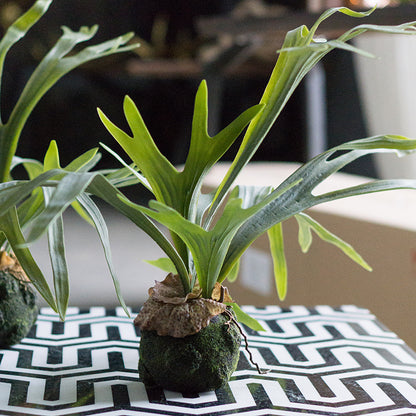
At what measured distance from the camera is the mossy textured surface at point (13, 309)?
832 millimetres

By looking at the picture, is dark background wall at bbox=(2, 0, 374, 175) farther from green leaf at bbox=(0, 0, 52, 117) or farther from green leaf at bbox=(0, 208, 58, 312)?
green leaf at bbox=(0, 208, 58, 312)

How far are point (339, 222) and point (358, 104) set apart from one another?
1459 millimetres

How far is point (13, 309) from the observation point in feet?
2.75

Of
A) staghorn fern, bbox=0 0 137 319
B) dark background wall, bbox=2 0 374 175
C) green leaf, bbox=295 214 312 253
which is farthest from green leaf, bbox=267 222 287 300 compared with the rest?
dark background wall, bbox=2 0 374 175

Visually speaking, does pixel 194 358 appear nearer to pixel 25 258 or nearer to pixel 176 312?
pixel 176 312

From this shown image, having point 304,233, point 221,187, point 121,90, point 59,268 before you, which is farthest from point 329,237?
point 121,90

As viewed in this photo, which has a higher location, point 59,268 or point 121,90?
point 121,90

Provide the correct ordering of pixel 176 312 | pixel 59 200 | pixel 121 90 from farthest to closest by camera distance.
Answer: pixel 121 90 → pixel 176 312 → pixel 59 200

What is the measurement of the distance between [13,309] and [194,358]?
28cm

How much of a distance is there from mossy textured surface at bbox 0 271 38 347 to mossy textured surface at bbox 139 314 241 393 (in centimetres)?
22

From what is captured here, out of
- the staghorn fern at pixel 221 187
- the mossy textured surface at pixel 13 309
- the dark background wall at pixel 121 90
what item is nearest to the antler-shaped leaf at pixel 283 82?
the staghorn fern at pixel 221 187

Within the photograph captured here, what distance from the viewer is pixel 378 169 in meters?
2.79

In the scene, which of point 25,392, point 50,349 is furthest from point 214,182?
point 25,392

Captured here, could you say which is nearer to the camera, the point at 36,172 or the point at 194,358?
the point at 194,358
